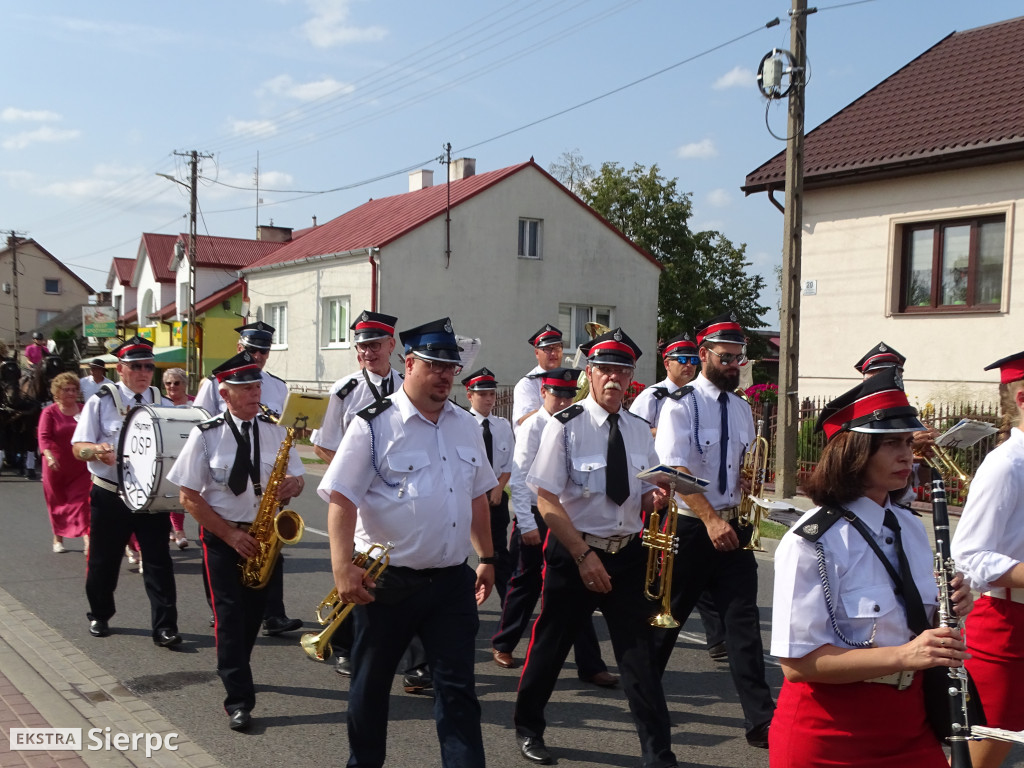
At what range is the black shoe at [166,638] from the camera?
7.15 metres

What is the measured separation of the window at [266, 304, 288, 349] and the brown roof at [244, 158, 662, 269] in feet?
5.10

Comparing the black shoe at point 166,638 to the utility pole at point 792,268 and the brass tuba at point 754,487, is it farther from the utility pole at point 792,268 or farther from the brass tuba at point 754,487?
the utility pole at point 792,268

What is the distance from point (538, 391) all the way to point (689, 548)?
3170mm

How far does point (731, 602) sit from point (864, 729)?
A: 9.05 feet

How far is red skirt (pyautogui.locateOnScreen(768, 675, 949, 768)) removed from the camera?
2.85m

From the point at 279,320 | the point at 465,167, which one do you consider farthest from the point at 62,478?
the point at 465,167

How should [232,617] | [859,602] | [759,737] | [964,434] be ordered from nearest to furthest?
[859,602] → [964,434] → [759,737] → [232,617]

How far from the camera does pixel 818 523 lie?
9.44ft

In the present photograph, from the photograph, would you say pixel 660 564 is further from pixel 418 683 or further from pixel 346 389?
pixel 346 389

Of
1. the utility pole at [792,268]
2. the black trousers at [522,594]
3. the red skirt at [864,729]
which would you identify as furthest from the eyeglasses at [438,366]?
the utility pole at [792,268]

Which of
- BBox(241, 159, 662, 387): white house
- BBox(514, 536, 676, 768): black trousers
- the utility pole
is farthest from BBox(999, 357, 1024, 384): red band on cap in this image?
BBox(241, 159, 662, 387): white house

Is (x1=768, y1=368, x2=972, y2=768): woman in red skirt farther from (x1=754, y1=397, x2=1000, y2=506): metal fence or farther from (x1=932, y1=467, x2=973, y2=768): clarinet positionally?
(x1=754, y1=397, x2=1000, y2=506): metal fence

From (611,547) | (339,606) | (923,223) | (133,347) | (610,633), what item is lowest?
(610,633)

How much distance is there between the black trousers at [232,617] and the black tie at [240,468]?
12.0 inches
